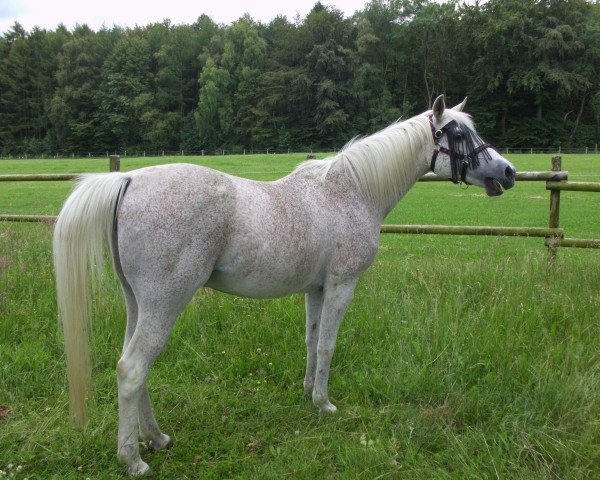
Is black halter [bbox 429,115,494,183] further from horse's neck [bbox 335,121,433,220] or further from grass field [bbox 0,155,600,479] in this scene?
grass field [bbox 0,155,600,479]

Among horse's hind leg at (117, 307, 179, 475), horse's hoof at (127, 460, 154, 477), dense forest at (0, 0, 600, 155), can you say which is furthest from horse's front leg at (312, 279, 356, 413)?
dense forest at (0, 0, 600, 155)

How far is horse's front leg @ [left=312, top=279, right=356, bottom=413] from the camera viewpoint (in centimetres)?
295

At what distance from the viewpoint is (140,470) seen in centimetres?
255

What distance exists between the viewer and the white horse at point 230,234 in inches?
92.8

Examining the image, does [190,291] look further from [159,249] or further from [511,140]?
[511,140]

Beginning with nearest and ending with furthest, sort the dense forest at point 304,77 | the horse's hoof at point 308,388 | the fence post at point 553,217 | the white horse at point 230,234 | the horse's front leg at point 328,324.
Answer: the white horse at point 230,234 < the horse's front leg at point 328,324 < the horse's hoof at point 308,388 < the fence post at point 553,217 < the dense forest at point 304,77

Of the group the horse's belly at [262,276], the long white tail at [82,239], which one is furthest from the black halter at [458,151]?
the long white tail at [82,239]

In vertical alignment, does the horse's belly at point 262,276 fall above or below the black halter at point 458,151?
below

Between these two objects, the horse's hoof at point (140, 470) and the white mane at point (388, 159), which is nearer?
the horse's hoof at point (140, 470)

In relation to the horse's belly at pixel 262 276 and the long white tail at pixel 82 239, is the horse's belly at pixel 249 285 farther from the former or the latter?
the long white tail at pixel 82 239

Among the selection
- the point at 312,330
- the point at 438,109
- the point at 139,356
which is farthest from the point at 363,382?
the point at 438,109

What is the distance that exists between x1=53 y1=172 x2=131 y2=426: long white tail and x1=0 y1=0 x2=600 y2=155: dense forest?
46.8m

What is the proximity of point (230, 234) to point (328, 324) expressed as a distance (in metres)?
0.95

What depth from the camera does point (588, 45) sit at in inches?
1805
